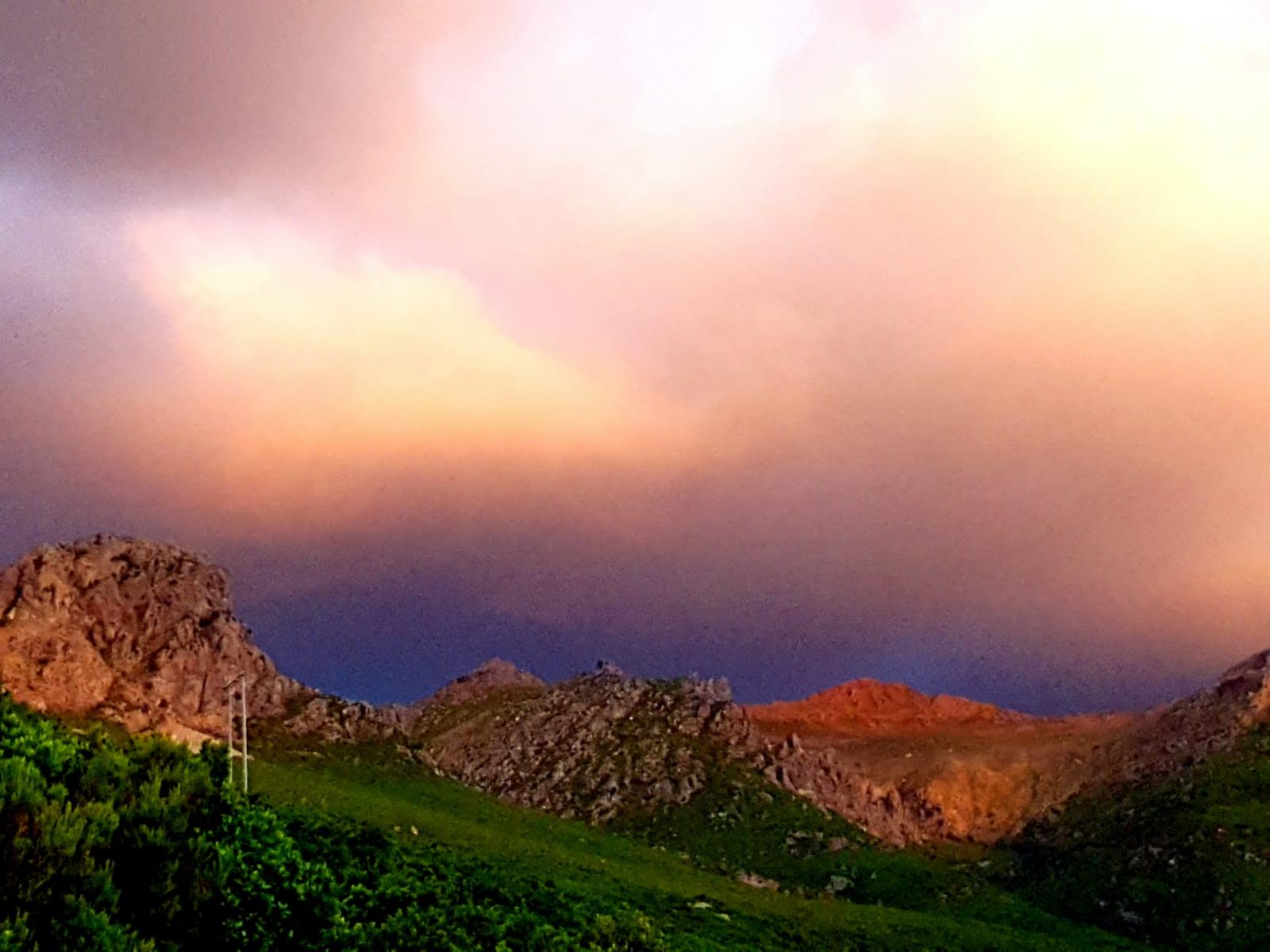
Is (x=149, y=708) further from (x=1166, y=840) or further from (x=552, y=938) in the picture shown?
(x=1166, y=840)

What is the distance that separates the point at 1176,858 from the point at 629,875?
196 ft

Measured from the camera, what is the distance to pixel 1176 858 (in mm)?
98062

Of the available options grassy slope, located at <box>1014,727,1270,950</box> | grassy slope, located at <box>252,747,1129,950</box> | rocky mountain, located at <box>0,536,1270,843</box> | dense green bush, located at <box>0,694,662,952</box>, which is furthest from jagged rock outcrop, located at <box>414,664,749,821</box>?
dense green bush, located at <box>0,694,662,952</box>

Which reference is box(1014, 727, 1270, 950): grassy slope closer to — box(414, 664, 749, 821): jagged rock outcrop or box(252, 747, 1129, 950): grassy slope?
box(252, 747, 1129, 950): grassy slope

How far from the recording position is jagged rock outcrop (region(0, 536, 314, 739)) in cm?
8756

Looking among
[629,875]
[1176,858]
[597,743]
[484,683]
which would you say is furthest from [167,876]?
[484,683]

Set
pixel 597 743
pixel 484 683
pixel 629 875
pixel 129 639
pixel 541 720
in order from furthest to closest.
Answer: pixel 484 683 < pixel 541 720 < pixel 597 743 < pixel 129 639 < pixel 629 875

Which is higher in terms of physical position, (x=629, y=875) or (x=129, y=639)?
(x=129, y=639)

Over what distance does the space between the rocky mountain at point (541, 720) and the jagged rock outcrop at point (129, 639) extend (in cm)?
18

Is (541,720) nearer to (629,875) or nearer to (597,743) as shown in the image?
(597,743)

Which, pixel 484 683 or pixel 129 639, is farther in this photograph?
pixel 484 683

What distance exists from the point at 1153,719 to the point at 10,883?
16117 centimetres

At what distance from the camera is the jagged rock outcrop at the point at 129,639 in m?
87.6

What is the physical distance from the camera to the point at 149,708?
8938 cm
